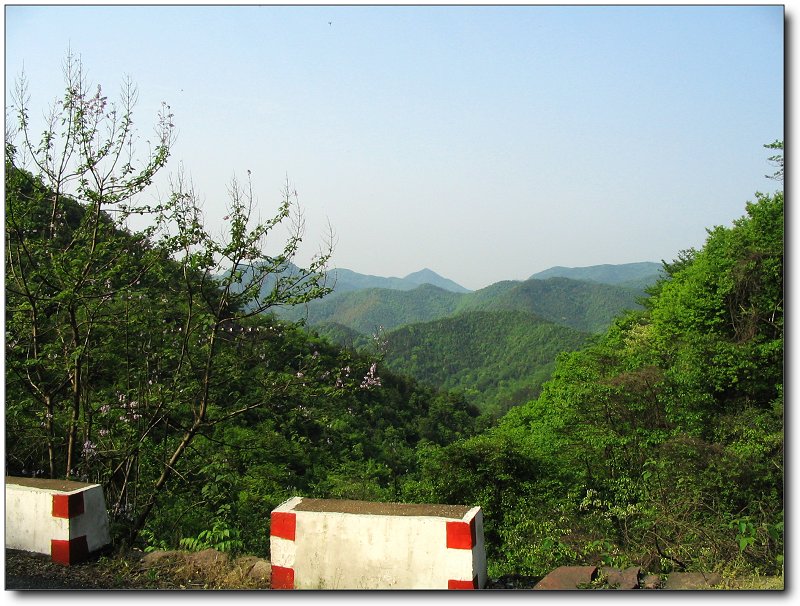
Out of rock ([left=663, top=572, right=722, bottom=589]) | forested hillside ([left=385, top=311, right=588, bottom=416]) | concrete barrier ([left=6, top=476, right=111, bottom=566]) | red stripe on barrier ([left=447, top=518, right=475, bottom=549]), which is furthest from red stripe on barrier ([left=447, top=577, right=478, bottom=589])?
forested hillside ([left=385, top=311, right=588, bottom=416])

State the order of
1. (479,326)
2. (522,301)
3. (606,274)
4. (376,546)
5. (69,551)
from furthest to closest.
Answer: (606,274) < (522,301) < (479,326) < (69,551) < (376,546)

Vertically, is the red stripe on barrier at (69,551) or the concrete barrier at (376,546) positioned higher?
the concrete barrier at (376,546)

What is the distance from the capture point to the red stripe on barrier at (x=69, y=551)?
365 centimetres

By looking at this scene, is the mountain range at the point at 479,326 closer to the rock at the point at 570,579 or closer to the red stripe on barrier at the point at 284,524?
the rock at the point at 570,579

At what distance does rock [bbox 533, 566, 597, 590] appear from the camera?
3.35 metres

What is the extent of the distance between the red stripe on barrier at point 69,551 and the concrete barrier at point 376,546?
4.09 feet

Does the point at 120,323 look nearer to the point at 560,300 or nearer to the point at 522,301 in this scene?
the point at 522,301

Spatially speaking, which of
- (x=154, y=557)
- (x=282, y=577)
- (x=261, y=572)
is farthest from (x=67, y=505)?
(x=282, y=577)

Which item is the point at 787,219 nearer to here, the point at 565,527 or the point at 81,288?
the point at 565,527

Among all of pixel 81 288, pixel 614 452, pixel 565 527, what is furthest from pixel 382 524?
pixel 614 452

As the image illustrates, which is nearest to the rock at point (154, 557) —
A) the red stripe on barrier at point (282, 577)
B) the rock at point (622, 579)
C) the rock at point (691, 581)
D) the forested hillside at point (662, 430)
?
the red stripe on barrier at point (282, 577)

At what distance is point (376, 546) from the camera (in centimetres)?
301

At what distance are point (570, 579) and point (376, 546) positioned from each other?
43.0 inches

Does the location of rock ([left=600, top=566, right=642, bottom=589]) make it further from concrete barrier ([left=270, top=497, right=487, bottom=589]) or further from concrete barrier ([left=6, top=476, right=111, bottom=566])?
concrete barrier ([left=6, top=476, right=111, bottom=566])
